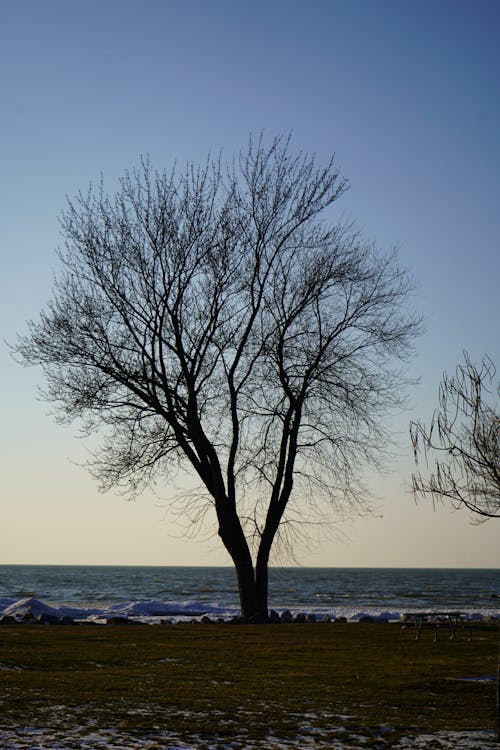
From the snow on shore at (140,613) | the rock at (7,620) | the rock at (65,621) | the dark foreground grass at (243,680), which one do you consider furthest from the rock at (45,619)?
the dark foreground grass at (243,680)

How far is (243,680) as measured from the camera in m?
11.5

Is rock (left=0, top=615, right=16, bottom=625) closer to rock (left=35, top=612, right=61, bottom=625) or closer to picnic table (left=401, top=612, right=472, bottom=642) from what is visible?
rock (left=35, top=612, right=61, bottom=625)

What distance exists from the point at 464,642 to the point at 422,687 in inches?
262

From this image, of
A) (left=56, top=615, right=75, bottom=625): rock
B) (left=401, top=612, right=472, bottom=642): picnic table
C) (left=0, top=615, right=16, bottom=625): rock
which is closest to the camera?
(left=401, top=612, right=472, bottom=642): picnic table

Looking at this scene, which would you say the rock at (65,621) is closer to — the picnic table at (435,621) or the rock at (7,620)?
the rock at (7,620)

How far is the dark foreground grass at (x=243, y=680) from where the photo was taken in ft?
28.5

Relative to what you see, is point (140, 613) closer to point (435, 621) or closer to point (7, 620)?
point (7, 620)

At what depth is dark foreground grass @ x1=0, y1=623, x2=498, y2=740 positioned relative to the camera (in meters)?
8.69

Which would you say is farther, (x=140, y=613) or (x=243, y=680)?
(x=140, y=613)

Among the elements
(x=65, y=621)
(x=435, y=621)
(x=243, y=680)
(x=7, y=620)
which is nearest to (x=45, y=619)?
(x=65, y=621)

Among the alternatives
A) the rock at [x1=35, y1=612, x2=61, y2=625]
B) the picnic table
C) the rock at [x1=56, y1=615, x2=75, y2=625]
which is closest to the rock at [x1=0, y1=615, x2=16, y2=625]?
the rock at [x1=35, y1=612, x2=61, y2=625]

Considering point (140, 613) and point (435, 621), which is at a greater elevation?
point (435, 621)

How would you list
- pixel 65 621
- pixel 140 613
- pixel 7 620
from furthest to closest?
pixel 140 613, pixel 65 621, pixel 7 620

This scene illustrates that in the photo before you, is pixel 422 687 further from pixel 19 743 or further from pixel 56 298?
pixel 56 298
